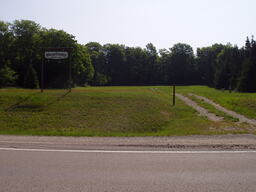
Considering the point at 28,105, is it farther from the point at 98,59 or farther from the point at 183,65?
the point at 183,65

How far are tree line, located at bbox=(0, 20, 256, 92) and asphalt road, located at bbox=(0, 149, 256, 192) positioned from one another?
43.3 metres

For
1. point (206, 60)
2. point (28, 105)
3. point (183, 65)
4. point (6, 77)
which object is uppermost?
point (206, 60)

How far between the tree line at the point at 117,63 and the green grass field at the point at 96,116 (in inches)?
1212

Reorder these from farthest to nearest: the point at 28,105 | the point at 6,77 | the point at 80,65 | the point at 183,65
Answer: the point at 183,65 < the point at 80,65 < the point at 6,77 < the point at 28,105

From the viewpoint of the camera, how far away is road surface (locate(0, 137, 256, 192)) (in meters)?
4.72

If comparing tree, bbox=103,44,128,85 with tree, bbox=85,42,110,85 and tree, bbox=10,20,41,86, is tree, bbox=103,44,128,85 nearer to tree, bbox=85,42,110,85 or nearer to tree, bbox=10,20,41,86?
tree, bbox=85,42,110,85

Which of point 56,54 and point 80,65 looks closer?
point 56,54

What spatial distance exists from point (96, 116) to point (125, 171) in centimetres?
1098

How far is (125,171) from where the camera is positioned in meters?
5.57

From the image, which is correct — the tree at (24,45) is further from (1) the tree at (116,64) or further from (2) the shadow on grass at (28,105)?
(1) the tree at (116,64)

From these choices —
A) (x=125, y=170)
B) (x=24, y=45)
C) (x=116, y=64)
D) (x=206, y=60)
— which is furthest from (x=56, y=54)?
(x=206, y=60)

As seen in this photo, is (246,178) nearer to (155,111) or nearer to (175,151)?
(175,151)

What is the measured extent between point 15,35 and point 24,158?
66.6 meters

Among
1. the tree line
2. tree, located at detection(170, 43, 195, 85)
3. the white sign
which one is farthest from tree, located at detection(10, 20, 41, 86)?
tree, located at detection(170, 43, 195, 85)
